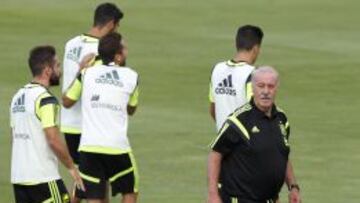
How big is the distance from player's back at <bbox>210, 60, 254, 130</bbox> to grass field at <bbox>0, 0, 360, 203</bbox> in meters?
2.49

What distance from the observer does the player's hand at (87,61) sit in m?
13.2

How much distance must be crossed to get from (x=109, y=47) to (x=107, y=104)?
1.92 feet

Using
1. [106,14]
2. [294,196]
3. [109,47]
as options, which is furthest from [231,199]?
[106,14]

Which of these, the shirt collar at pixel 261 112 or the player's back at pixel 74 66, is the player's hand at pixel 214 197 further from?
the player's back at pixel 74 66

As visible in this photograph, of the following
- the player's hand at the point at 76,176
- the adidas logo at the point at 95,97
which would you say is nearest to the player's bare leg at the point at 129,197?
the player's hand at the point at 76,176

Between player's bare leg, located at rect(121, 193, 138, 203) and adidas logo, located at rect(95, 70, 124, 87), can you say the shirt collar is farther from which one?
player's bare leg, located at rect(121, 193, 138, 203)

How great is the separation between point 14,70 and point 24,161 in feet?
45.1

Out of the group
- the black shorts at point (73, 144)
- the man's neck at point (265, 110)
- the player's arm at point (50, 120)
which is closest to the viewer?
the man's neck at point (265, 110)

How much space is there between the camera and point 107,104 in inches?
487

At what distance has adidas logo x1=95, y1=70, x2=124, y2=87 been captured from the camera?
12406 mm

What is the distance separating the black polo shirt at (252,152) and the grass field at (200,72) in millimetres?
4534

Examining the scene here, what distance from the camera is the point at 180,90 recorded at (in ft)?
76.3

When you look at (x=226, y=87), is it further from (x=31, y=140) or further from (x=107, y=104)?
(x=31, y=140)

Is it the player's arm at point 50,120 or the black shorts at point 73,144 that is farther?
the black shorts at point 73,144
